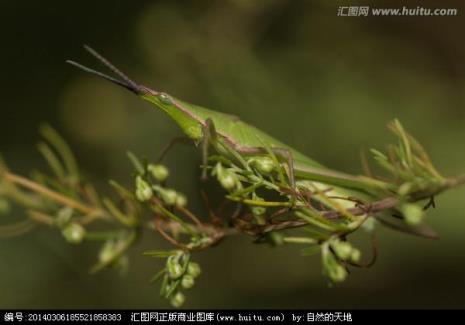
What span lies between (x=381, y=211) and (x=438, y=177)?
188 mm

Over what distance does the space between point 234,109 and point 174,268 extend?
1899 millimetres

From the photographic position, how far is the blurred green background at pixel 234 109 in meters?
3.47

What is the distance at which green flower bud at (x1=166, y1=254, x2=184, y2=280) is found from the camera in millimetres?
1714

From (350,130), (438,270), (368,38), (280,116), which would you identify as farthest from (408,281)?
(368,38)

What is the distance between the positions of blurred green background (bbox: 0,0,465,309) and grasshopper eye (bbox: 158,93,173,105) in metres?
0.80

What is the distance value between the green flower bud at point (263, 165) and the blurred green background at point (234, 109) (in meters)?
1.72

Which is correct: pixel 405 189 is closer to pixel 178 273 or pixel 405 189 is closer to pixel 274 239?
pixel 274 239

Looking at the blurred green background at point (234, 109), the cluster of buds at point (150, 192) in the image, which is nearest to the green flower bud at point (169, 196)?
the cluster of buds at point (150, 192)

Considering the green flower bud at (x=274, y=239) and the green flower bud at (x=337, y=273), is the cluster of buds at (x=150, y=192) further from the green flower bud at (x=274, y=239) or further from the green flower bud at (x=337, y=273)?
the green flower bud at (x=337, y=273)

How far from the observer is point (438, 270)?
347 centimetres

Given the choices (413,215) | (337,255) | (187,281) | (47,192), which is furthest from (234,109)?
(413,215)

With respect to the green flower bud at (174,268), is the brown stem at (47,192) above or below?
above

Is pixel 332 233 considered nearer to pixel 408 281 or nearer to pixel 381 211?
pixel 381 211

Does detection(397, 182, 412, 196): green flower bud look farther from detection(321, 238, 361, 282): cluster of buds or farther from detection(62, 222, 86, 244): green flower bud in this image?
detection(62, 222, 86, 244): green flower bud
